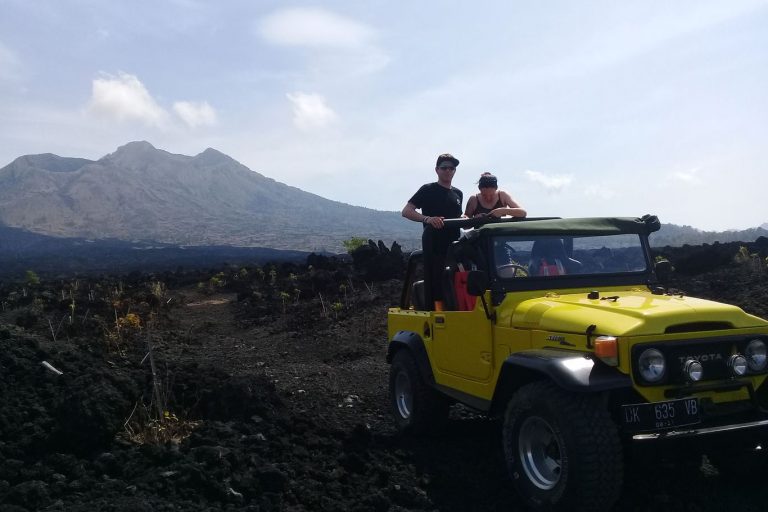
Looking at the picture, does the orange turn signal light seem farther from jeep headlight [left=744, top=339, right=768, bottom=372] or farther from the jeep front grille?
jeep headlight [left=744, top=339, right=768, bottom=372]

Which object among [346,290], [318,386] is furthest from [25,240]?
[318,386]

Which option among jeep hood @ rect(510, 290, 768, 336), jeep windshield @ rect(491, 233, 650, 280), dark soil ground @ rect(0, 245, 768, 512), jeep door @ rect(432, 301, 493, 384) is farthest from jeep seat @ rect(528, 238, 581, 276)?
dark soil ground @ rect(0, 245, 768, 512)

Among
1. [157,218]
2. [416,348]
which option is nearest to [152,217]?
[157,218]

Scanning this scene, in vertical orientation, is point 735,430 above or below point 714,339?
below

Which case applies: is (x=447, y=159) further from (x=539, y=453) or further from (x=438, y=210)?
(x=539, y=453)

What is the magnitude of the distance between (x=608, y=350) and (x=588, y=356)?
16 centimetres

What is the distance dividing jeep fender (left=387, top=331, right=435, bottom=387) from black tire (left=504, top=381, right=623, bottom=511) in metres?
1.63

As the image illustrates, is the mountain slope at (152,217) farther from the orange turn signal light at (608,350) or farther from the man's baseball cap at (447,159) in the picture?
the orange turn signal light at (608,350)

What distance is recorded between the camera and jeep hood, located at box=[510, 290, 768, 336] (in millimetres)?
4234

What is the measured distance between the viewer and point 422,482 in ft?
17.1

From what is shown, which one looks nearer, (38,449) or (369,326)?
(38,449)

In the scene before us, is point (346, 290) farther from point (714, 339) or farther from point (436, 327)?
point (714, 339)

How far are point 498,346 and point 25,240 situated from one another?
138828 mm

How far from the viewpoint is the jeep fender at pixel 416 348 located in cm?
613
